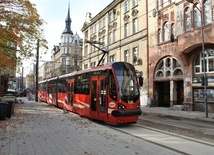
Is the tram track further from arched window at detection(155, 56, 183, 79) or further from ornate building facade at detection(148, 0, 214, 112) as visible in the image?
arched window at detection(155, 56, 183, 79)

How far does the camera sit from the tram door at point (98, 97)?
39.9ft

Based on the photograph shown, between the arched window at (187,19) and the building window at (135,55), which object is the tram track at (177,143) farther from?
the building window at (135,55)

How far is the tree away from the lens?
1302cm

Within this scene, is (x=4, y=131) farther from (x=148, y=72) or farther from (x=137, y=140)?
(x=148, y=72)

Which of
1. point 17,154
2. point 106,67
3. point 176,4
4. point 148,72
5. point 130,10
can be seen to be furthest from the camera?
point 130,10

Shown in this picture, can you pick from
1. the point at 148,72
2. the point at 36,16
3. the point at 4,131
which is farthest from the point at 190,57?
the point at 4,131

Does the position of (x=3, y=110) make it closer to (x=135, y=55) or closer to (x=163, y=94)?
(x=163, y=94)

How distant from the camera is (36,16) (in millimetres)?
13992

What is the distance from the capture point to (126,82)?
11727 millimetres

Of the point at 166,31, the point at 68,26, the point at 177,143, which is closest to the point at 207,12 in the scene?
the point at 166,31

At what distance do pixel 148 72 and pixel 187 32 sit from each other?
7594mm

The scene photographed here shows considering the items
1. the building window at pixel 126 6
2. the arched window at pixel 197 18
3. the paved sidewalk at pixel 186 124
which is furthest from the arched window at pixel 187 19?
the building window at pixel 126 6

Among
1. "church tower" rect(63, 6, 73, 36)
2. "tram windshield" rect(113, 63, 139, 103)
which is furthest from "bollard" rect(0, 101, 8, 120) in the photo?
"church tower" rect(63, 6, 73, 36)

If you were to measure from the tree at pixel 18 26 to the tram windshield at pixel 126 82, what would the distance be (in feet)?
19.2
